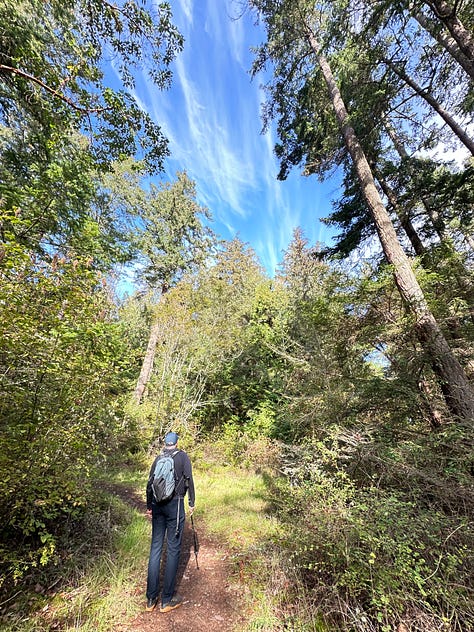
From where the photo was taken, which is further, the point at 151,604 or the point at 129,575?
the point at 129,575

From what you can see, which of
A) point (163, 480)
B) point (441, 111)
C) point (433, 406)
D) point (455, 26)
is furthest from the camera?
point (441, 111)

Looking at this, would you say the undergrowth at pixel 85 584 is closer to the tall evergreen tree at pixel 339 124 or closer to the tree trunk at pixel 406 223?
the tall evergreen tree at pixel 339 124

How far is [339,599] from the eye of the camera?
7.66 ft

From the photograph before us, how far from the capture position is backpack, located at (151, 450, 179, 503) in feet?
9.50

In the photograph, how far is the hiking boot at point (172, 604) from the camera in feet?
8.84

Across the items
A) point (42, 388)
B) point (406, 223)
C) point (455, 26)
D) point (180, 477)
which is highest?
point (455, 26)

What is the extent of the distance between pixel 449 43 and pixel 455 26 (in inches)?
17.4

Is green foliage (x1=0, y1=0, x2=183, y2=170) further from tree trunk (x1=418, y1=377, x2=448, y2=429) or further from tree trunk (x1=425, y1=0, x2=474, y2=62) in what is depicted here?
tree trunk (x1=418, y1=377, x2=448, y2=429)

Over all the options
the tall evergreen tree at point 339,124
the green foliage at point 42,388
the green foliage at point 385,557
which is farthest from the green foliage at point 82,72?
the green foliage at point 385,557

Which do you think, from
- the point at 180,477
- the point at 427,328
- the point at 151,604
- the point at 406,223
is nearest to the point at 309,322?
the point at 427,328

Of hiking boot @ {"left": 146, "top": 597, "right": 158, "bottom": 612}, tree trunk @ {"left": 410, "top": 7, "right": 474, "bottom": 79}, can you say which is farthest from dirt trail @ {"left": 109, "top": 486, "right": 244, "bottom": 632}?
tree trunk @ {"left": 410, "top": 7, "right": 474, "bottom": 79}

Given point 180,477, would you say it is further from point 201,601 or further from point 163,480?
point 201,601

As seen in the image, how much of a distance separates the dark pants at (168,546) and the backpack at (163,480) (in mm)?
148

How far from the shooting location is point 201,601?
2883 millimetres
